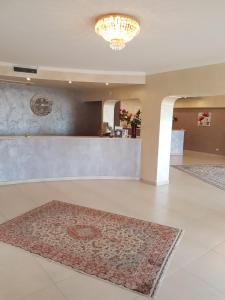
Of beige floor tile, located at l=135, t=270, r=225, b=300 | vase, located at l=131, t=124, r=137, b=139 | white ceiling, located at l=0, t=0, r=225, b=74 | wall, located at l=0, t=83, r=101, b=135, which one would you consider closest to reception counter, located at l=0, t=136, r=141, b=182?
vase, located at l=131, t=124, r=137, b=139

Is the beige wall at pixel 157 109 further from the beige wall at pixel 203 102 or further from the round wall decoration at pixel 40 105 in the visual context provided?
the beige wall at pixel 203 102

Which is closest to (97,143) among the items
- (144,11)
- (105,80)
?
(105,80)

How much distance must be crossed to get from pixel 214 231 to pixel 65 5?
133 inches

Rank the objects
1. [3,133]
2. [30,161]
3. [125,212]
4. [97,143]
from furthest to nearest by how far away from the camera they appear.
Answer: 1. [3,133]
2. [97,143]
3. [30,161]
4. [125,212]

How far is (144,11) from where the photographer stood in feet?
8.10

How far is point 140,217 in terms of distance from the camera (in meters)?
3.94

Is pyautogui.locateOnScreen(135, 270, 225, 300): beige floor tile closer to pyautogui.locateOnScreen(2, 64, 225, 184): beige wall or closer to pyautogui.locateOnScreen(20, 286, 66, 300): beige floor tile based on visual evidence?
pyautogui.locateOnScreen(20, 286, 66, 300): beige floor tile

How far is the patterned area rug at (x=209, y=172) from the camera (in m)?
6.37

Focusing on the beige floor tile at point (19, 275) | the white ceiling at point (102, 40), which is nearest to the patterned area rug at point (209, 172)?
the white ceiling at point (102, 40)

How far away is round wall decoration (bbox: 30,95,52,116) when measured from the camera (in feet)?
24.7

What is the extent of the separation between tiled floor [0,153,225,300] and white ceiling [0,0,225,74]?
2598 millimetres

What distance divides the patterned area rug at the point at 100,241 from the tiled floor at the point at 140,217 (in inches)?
4.8

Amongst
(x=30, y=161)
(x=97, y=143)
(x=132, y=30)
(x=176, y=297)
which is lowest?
(x=176, y=297)

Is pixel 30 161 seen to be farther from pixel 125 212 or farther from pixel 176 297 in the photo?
pixel 176 297
